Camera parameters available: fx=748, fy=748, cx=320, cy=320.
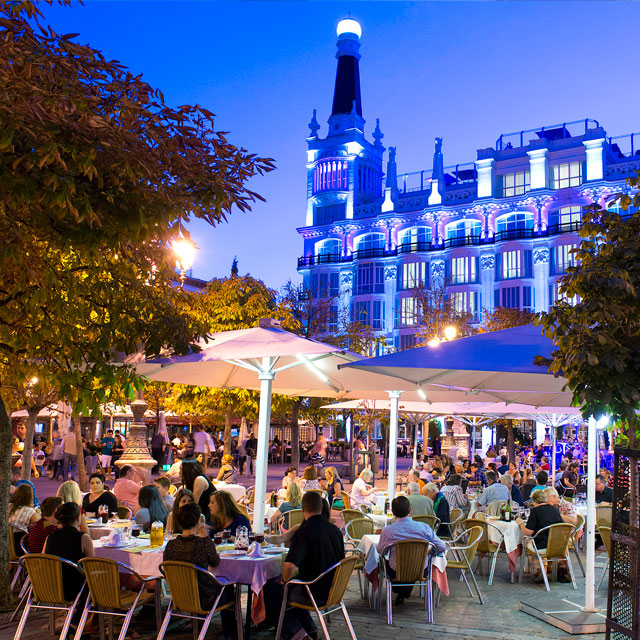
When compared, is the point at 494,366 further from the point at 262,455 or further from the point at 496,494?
the point at 496,494

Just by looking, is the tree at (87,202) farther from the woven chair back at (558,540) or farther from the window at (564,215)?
the window at (564,215)

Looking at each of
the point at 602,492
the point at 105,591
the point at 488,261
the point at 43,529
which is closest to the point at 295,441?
the point at 602,492

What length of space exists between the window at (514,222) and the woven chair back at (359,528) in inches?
1982

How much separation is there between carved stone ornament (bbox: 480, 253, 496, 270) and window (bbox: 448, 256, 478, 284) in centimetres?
72

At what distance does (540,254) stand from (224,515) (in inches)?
2049

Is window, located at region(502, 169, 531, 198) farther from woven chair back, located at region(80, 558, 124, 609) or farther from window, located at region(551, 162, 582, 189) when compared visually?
woven chair back, located at region(80, 558, 124, 609)

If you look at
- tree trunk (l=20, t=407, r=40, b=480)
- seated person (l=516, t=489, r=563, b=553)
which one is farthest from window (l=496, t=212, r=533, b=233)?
seated person (l=516, t=489, r=563, b=553)

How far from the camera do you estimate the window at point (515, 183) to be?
58.3 meters

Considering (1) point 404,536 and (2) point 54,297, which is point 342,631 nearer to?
(1) point 404,536

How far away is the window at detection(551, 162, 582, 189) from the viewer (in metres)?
56.0

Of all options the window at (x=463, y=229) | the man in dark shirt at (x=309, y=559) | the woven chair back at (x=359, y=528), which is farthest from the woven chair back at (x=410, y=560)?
the window at (x=463, y=229)

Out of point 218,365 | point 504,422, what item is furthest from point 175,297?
point 504,422

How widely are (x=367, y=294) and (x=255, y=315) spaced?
40956 mm

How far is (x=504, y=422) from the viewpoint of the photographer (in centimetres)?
3934
